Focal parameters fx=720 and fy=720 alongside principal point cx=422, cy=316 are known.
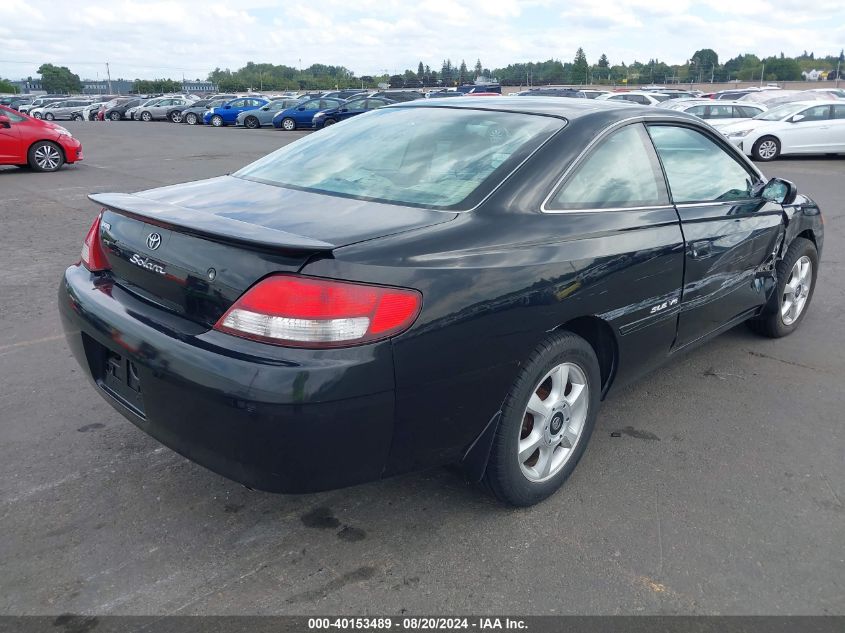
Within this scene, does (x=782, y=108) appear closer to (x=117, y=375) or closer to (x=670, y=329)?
(x=670, y=329)

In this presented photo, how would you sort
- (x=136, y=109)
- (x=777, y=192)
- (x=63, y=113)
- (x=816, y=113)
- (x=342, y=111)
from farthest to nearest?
(x=63, y=113)
(x=136, y=109)
(x=342, y=111)
(x=816, y=113)
(x=777, y=192)

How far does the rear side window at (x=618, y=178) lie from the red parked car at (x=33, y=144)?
14181mm

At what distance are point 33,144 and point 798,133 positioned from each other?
17465 millimetres

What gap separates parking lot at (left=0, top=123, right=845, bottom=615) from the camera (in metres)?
2.46

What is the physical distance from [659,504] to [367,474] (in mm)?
1340

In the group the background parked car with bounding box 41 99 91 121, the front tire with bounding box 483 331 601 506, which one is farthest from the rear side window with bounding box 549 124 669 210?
the background parked car with bounding box 41 99 91 121

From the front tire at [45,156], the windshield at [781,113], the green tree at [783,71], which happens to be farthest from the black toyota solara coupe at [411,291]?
the green tree at [783,71]

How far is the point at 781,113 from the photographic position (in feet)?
60.5

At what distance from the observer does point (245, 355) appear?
7.43 ft

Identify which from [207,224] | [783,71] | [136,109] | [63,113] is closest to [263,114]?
[136,109]

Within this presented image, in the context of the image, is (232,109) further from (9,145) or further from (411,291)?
(411,291)

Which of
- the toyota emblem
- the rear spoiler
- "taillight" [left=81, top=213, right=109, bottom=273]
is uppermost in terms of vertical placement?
the rear spoiler

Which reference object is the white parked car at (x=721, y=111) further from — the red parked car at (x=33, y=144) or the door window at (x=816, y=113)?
the red parked car at (x=33, y=144)

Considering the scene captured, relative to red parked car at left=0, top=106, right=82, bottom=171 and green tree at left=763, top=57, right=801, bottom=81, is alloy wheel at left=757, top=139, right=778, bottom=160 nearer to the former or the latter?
red parked car at left=0, top=106, right=82, bottom=171
